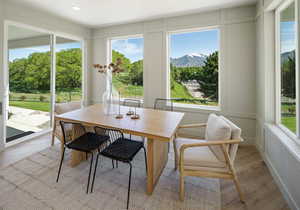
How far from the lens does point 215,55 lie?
11.4ft

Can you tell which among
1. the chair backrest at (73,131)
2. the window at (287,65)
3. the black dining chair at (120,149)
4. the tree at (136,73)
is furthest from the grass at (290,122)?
the tree at (136,73)

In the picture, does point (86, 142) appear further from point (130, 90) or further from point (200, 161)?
point (130, 90)

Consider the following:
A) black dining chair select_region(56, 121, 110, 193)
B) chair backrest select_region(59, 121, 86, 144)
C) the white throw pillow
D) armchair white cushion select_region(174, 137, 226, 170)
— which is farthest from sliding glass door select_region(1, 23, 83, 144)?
the white throw pillow

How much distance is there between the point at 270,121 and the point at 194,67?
189 cm

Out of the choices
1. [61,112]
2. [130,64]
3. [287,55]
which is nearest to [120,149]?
[61,112]

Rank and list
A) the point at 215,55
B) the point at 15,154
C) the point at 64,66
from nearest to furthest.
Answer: the point at 15,154 → the point at 215,55 → the point at 64,66

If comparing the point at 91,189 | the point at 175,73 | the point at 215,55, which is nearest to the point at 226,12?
the point at 215,55

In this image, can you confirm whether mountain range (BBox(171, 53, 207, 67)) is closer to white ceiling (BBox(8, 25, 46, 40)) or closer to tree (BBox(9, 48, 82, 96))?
tree (BBox(9, 48, 82, 96))

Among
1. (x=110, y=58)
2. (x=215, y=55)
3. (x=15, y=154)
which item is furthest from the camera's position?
(x=110, y=58)

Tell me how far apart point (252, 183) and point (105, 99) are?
91.0 inches

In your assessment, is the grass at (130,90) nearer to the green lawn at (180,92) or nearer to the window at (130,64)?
the window at (130,64)

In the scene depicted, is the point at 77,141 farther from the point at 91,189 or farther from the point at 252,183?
the point at 252,183

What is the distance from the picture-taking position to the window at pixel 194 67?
11.5 ft

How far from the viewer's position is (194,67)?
3705 mm
